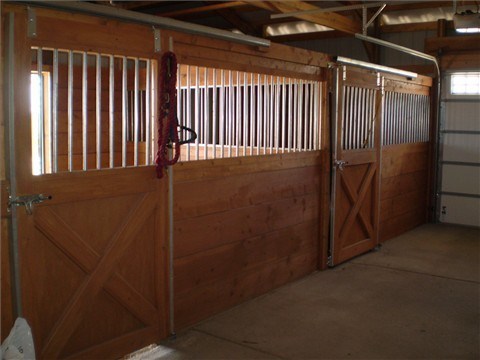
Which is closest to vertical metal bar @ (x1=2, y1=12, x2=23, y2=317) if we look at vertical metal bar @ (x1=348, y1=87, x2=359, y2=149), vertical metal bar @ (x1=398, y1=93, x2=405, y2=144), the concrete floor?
the concrete floor

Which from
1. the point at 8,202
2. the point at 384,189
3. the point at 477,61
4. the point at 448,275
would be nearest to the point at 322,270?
the point at 448,275

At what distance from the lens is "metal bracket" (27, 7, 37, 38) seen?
7.56 feet

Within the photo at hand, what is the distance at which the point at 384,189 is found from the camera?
566 centimetres

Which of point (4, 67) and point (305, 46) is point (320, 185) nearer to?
point (4, 67)

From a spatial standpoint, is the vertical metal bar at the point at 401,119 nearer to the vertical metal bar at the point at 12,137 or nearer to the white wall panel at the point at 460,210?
the white wall panel at the point at 460,210

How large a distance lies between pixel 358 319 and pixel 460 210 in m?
3.88

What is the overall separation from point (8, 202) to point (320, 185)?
111 inches

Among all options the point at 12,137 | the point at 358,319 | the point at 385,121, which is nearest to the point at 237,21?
the point at 385,121

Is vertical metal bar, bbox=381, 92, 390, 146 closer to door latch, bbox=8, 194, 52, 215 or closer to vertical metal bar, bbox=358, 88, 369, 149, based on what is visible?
vertical metal bar, bbox=358, 88, 369, 149

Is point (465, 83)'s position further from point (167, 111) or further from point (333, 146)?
point (167, 111)

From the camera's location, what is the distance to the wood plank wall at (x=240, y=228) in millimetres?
3248

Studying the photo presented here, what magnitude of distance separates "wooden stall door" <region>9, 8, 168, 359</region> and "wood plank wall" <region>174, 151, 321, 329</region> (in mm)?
225

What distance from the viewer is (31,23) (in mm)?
2311

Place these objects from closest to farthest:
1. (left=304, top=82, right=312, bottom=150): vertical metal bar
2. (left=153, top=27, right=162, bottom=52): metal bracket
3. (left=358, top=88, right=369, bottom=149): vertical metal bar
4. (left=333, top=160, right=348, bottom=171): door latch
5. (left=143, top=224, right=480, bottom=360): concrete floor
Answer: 1. (left=153, top=27, right=162, bottom=52): metal bracket
2. (left=143, top=224, right=480, bottom=360): concrete floor
3. (left=304, top=82, right=312, bottom=150): vertical metal bar
4. (left=333, top=160, right=348, bottom=171): door latch
5. (left=358, top=88, right=369, bottom=149): vertical metal bar
